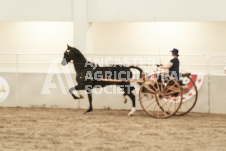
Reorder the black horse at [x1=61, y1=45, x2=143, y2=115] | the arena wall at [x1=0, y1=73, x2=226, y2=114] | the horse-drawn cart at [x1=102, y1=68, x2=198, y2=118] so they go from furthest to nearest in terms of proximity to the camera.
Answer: the arena wall at [x1=0, y1=73, x2=226, y2=114] < the black horse at [x1=61, y1=45, x2=143, y2=115] < the horse-drawn cart at [x1=102, y1=68, x2=198, y2=118]

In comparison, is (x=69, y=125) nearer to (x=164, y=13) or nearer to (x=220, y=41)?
(x=164, y=13)

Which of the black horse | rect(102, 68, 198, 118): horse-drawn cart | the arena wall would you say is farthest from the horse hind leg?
the arena wall

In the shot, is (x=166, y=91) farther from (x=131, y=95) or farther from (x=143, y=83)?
(x=131, y=95)

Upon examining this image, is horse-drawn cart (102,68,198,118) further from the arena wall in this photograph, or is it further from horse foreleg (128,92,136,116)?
the arena wall

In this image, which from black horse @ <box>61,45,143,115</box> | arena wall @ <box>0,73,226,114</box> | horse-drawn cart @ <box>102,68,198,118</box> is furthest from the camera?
arena wall @ <box>0,73,226,114</box>

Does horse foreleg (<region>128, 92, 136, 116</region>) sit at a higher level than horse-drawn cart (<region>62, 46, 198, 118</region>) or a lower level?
lower

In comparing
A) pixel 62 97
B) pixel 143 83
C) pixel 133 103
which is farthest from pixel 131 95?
pixel 62 97

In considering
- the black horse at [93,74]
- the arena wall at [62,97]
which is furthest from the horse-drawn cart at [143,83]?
the arena wall at [62,97]

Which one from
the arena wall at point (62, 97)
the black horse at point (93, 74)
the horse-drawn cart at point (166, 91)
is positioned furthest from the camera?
the arena wall at point (62, 97)

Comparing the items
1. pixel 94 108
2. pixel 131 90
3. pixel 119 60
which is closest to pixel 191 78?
pixel 131 90

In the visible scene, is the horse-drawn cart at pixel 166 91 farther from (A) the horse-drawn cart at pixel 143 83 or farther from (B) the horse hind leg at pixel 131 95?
(B) the horse hind leg at pixel 131 95

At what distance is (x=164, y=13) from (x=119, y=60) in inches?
108

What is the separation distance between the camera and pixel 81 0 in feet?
Result: 50.6

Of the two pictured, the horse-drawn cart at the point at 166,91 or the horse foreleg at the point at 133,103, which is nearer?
the horse-drawn cart at the point at 166,91
